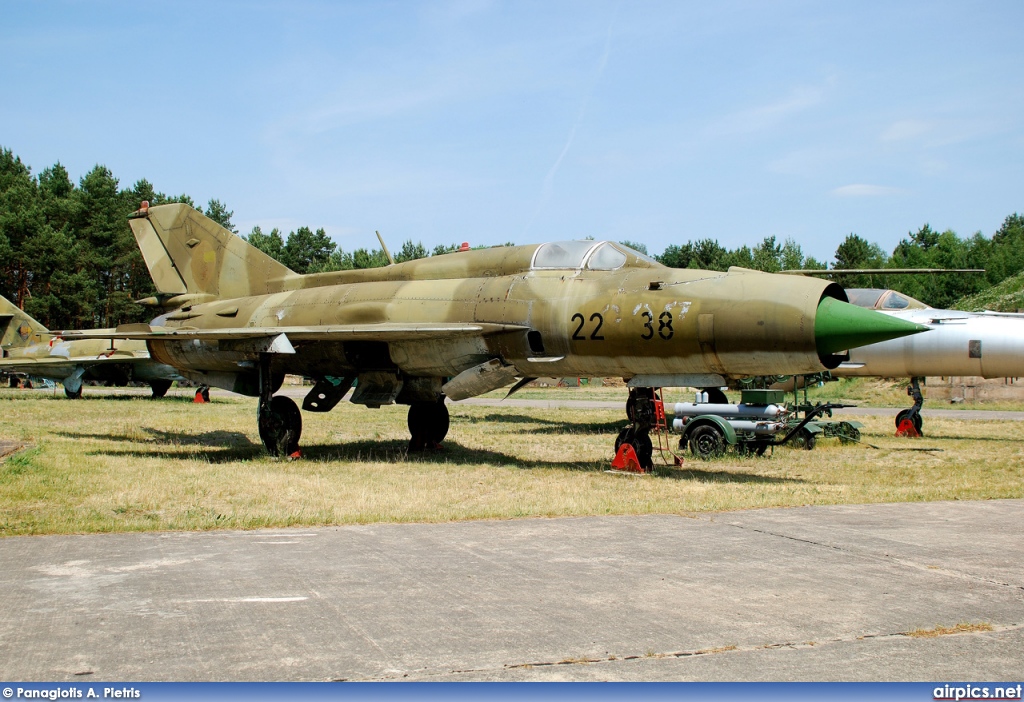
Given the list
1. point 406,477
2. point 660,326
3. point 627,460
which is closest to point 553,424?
point 627,460

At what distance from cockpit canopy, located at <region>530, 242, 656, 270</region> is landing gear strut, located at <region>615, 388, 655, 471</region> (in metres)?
1.84

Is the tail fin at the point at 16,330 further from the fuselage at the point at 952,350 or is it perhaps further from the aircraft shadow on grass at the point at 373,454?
the fuselage at the point at 952,350

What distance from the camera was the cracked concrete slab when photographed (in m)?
4.10

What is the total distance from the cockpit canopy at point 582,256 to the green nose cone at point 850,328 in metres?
2.91

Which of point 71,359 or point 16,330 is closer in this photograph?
point 71,359

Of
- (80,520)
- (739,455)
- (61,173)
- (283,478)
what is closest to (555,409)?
(739,455)

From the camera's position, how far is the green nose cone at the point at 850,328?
31.8ft

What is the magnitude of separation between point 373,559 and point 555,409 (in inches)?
884

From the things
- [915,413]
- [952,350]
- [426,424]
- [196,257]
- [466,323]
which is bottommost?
[915,413]

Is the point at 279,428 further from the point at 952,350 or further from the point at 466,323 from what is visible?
the point at 952,350

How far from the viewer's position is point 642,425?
40.0 ft

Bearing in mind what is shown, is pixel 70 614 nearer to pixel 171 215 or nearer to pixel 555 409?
pixel 171 215

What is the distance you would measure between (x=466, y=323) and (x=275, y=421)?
376 centimetres

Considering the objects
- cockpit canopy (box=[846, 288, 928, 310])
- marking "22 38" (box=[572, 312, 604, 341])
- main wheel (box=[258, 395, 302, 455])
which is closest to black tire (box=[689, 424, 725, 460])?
marking "22 38" (box=[572, 312, 604, 341])
